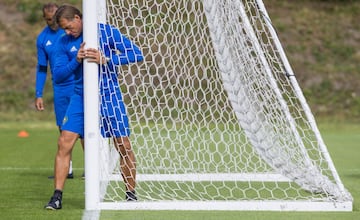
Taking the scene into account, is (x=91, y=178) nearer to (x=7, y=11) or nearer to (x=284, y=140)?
(x=284, y=140)

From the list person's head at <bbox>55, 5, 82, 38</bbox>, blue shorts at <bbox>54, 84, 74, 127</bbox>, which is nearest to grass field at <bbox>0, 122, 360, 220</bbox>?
blue shorts at <bbox>54, 84, 74, 127</bbox>

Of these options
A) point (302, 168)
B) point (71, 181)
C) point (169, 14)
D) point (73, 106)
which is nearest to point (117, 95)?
point (73, 106)

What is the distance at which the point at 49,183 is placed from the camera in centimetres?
1062

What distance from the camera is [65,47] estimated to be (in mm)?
8664

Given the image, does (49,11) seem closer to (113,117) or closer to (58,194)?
(113,117)

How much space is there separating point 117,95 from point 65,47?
0.67 meters

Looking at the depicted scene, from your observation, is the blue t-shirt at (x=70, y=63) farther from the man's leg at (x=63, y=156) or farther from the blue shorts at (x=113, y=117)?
the man's leg at (x=63, y=156)

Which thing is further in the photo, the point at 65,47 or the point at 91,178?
the point at 65,47

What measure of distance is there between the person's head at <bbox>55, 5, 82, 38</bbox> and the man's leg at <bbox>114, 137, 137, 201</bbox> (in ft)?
3.42

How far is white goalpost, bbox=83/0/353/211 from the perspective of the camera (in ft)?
27.0

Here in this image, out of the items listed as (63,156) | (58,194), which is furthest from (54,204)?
(63,156)

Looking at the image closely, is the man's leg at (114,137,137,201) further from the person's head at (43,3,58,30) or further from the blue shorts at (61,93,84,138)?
the person's head at (43,3,58,30)

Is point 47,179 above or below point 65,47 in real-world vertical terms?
below

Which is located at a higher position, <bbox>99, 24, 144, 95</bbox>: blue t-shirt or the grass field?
<bbox>99, 24, 144, 95</bbox>: blue t-shirt
